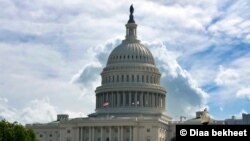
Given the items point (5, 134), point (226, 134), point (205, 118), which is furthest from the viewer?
point (5, 134)

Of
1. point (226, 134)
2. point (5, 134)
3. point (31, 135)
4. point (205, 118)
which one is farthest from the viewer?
point (31, 135)

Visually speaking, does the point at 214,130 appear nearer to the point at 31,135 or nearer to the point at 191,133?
the point at 191,133

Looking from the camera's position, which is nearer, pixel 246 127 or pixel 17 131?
pixel 246 127

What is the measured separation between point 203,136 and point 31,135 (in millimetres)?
126683

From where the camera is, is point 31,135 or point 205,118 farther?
point 31,135

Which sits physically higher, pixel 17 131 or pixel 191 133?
pixel 17 131

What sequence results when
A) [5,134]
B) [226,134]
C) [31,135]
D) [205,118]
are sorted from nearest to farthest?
[226,134] → [205,118] → [5,134] → [31,135]

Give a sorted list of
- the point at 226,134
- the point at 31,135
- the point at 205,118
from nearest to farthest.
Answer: the point at 226,134 < the point at 205,118 < the point at 31,135

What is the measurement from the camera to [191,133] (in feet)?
160

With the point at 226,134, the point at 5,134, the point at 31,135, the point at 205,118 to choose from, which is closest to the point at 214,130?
the point at 226,134

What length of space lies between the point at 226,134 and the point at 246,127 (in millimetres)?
1712

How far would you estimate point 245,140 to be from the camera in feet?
161

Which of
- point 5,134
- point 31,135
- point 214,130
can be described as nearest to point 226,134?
point 214,130

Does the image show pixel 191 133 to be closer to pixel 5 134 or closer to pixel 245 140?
pixel 245 140
